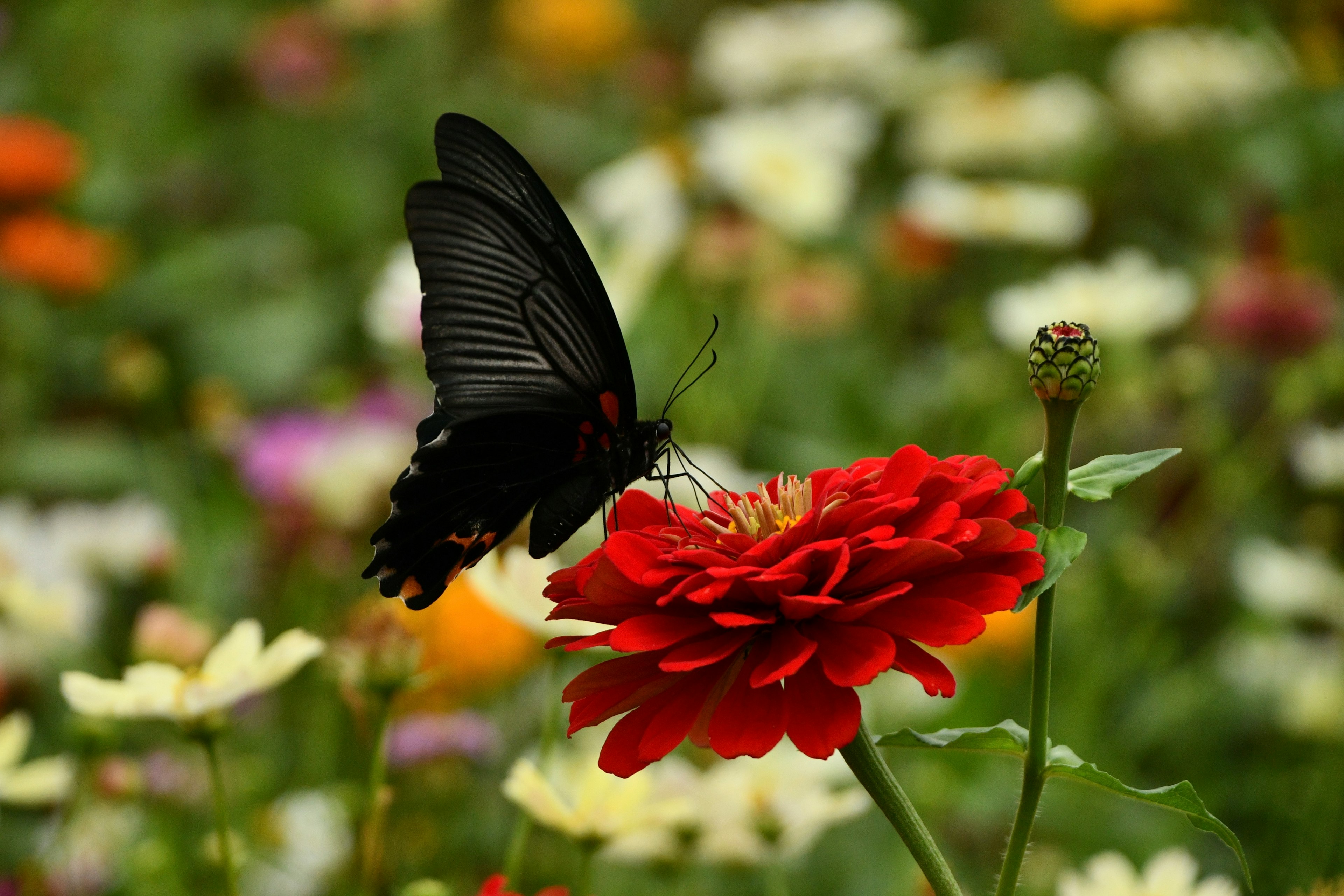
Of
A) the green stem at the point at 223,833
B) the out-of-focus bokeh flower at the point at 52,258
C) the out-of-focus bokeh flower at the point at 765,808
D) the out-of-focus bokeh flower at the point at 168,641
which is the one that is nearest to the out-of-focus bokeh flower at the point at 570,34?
the out-of-focus bokeh flower at the point at 52,258

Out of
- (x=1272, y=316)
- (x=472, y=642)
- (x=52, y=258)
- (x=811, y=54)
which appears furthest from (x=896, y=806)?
(x=811, y=54)

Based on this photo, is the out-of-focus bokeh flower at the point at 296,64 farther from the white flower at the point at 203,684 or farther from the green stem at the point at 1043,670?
the green stem at the point at 1043,670

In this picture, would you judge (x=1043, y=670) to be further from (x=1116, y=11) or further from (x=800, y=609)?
(x=1116, y=11)

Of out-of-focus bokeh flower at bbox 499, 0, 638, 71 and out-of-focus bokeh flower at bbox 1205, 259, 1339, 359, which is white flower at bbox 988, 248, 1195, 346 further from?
out-of-focus bokeh flower at bbox 499, 0, 638, 71

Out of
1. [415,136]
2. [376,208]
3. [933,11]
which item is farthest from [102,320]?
[933,11]

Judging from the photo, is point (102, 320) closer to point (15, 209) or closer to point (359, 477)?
point (15, 209)

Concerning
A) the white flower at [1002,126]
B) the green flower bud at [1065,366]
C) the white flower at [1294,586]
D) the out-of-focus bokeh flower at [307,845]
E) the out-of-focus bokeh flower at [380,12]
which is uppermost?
the out-of-focus bokeh flower at [380,12]
